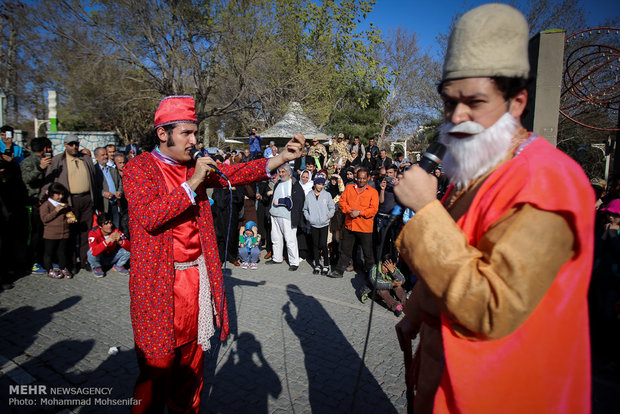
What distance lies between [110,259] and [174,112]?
6.27 metres

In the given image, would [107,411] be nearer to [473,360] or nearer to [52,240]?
[473,360]

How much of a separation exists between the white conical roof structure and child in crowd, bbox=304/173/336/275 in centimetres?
949

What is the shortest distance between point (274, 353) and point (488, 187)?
3648 mm

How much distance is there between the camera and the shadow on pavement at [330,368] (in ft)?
11.2

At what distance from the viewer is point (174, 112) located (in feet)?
8.12

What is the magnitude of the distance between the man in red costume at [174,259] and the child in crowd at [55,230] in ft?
18.3

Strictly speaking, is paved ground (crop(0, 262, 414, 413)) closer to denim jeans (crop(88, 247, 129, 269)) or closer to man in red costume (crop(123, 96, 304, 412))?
denim jeans (crop(88, 247, 129, 269))

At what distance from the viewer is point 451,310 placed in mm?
1060

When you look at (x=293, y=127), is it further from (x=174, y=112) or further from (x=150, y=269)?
(x=150, y=269)

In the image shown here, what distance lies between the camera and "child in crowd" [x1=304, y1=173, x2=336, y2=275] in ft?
26.2

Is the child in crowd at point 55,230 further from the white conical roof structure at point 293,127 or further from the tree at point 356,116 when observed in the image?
the tree at point 356,116

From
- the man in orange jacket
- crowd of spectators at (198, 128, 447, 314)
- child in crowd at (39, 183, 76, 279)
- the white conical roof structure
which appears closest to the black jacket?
crowd of spectators at (198, 128, 447, 314)

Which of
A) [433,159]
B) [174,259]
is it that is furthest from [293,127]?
[433,159]

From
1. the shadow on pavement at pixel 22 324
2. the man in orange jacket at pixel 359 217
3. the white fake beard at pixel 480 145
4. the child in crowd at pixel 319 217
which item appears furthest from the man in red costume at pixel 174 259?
the child in crowd at pixel 319 217
